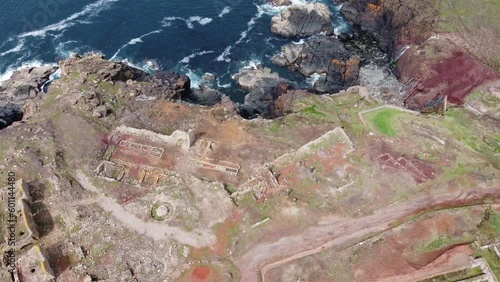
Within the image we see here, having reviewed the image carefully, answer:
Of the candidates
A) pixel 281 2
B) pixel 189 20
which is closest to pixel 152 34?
pixel 189 20

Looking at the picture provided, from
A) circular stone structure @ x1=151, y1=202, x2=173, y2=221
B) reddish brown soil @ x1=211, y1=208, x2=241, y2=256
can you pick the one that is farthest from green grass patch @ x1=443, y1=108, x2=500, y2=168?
circular stone structure @ x1=151, y1=202, x2=173, y2=221

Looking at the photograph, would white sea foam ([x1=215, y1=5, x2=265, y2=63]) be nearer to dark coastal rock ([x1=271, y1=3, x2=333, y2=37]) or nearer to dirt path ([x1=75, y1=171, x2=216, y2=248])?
dark coastal rock ([x1=271, y1=3, x2=333, y2=37])

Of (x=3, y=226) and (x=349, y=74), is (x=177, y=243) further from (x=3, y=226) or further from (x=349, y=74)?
(x=349, y=74)

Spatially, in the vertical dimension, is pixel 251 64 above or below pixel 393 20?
below

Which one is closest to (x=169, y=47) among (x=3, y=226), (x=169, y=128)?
Answer: (x=169, y=128)

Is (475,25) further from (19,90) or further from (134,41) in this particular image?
(19,90)
